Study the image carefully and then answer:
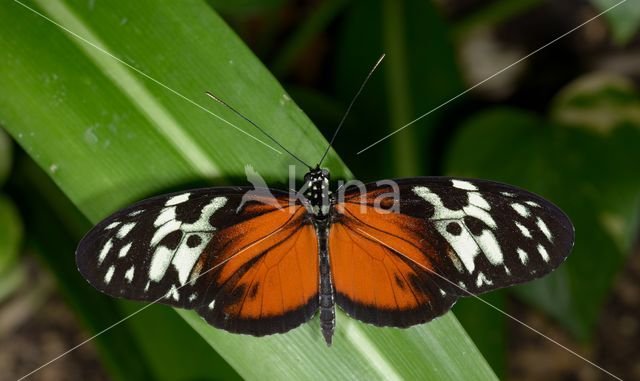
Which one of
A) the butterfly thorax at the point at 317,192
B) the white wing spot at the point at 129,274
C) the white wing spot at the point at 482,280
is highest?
the white wing spot at the point at 129,274

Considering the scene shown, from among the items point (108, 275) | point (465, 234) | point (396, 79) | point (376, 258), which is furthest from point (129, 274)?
point (396, 79)

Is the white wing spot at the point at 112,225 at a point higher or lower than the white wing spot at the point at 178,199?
higher

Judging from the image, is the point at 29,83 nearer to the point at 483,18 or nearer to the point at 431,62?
the point at 431,62

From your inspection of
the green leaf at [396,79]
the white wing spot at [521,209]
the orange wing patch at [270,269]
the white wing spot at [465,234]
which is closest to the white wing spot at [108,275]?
the orange wing patch at [270,269]

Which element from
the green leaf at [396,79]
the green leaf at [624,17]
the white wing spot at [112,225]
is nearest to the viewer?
the white wing spot at [112,225]

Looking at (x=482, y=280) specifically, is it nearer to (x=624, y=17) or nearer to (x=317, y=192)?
(x=317, y=192)

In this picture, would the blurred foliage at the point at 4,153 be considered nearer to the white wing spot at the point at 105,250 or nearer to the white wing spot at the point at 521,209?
the white wing spot at the point at 105,250

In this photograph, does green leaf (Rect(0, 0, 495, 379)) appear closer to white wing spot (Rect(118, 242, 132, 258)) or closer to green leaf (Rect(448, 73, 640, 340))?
white wing spot (Rect(118, 242, 132, 258))
